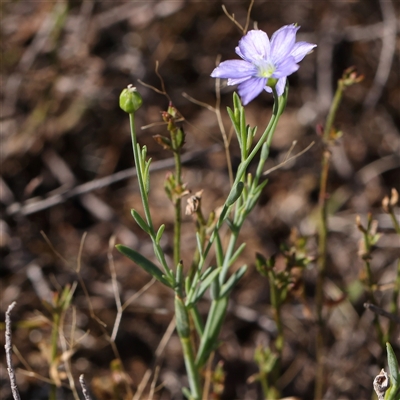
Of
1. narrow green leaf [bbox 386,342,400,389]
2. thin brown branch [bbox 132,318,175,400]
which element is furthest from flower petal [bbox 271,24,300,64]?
thin brown branch [bbox 132,318,175,400]

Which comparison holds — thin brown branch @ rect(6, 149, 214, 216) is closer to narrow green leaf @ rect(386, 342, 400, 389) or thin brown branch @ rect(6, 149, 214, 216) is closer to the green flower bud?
the green flower bud

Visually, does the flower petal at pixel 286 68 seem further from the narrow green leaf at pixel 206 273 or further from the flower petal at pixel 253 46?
the narrow green leaf at pixel 206 273

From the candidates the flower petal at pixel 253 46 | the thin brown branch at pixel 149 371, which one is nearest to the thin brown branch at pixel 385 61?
the thin brown branch at pixel 149 371

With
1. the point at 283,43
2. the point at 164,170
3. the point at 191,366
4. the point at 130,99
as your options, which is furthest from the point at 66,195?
the point at 283,43

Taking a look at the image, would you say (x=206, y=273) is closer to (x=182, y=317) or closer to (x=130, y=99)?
(x=182, y=317)

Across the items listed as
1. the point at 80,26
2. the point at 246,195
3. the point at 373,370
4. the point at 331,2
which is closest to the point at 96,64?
the point at 80,26

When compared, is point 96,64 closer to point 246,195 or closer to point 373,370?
point 246,195
